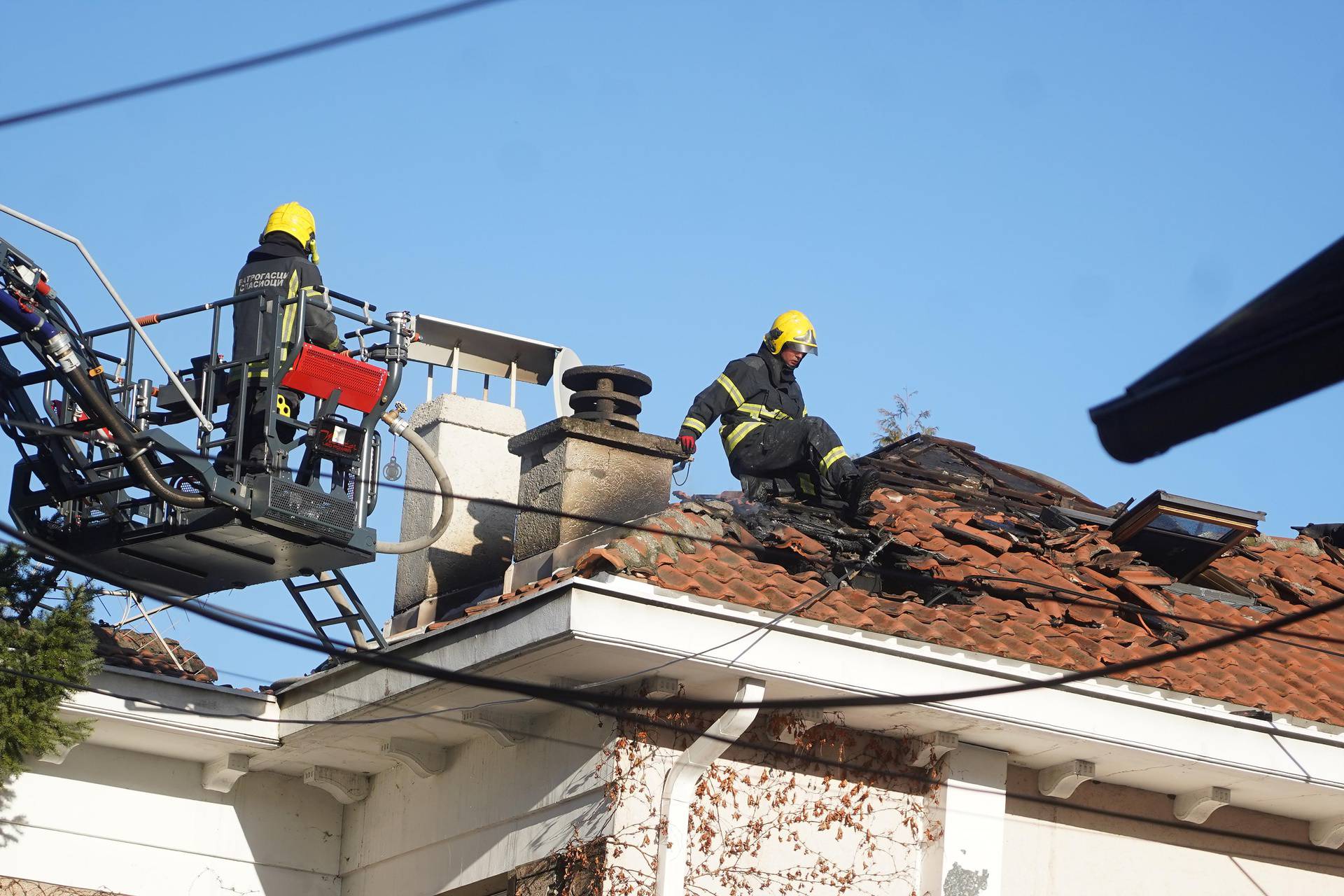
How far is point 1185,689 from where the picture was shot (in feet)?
36.4

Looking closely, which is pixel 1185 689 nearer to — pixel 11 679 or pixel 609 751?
pixel 609 751

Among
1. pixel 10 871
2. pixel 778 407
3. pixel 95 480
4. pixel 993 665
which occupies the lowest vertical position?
pixel 10 871

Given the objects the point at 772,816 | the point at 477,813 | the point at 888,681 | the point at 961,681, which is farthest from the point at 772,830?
the point at 477,813

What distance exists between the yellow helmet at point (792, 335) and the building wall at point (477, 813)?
3.55 m

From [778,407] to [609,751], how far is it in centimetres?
350

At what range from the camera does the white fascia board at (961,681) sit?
9.65m

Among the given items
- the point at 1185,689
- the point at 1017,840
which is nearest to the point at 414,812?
the point at 1017,840

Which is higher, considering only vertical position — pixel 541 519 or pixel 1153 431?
pixel 541 519

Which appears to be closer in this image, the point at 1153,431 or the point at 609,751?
the point at 1153,431

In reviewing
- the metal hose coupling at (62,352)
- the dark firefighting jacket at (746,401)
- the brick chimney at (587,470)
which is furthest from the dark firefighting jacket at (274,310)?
the dark firefighting jacket at (746,401)

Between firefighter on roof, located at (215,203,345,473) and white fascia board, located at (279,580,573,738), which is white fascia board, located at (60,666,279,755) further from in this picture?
firefighter on roof, located at (215,203,345,473)

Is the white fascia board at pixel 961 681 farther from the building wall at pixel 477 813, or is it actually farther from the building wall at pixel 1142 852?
the building wall at pixel 477 813

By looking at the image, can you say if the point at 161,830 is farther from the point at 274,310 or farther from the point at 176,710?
the point at 274,310

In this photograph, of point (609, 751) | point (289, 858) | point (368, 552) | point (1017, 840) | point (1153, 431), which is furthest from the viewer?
point (289, 858)
